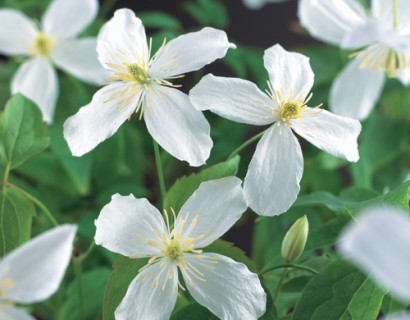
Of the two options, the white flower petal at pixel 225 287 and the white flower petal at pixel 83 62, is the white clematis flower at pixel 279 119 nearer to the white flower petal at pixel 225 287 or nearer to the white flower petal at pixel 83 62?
the white flower petal at pixel 225 287

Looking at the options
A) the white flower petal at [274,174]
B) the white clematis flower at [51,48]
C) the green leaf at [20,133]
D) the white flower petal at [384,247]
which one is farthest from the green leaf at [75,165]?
the white flower petal at [384,247]

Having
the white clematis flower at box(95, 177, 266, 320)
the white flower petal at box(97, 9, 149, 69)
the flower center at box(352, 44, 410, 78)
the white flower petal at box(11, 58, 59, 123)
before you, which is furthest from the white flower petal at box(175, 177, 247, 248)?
the white flower petal at box(11, 58, 59, 123)

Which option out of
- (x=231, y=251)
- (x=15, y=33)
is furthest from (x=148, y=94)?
(x=15, y=33)

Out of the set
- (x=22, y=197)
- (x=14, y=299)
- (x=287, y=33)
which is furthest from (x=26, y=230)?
(x=287, y=33)

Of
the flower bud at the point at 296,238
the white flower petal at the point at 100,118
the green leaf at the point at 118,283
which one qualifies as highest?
the white flower petal at the point at 100,118

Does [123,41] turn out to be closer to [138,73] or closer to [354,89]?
[138,73]

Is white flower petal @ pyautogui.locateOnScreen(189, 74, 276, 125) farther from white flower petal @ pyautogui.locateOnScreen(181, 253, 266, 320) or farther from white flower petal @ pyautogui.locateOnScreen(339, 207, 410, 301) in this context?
white flower petal @ pyautogui.locateOnScreen(339, 207, 410, 301)

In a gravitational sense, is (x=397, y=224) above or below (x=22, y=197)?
above

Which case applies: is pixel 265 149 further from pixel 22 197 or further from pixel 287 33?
pixel 287 33
